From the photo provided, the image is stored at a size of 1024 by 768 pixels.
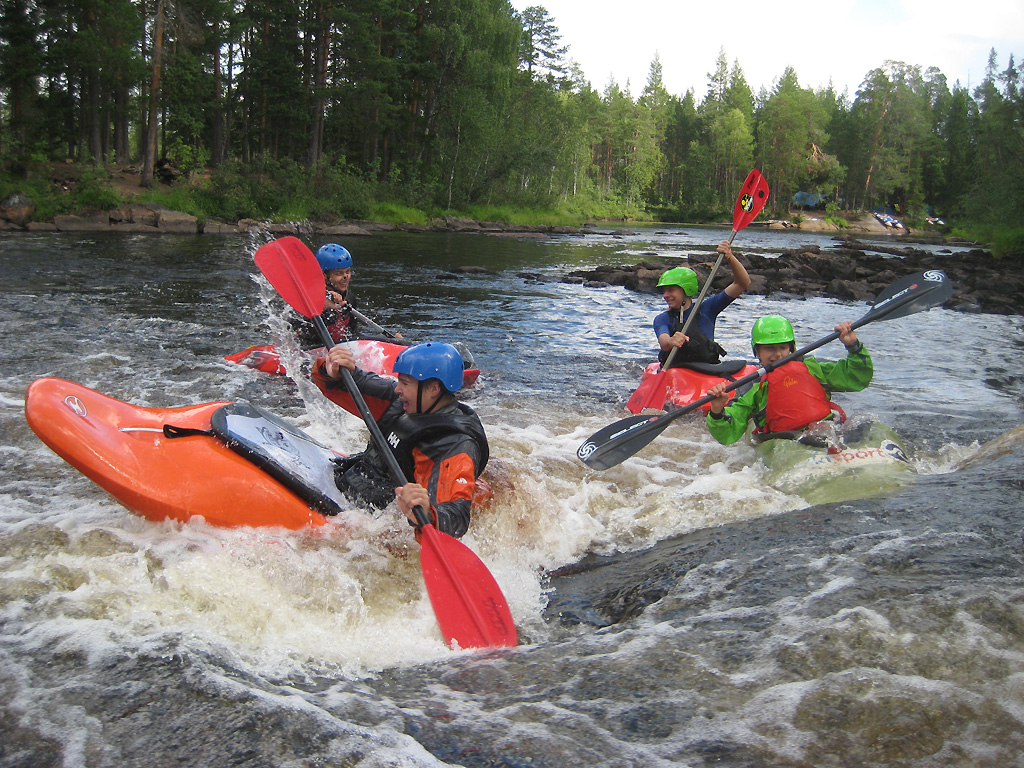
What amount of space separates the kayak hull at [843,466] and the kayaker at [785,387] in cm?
19

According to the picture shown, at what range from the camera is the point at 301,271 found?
4680 millimetres

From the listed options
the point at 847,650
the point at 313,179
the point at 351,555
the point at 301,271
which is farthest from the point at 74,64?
the point at 847,650

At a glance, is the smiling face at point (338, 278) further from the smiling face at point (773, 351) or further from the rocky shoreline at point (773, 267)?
the rocky shoreline at point (773, 267)

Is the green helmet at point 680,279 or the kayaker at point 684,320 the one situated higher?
the green helmet at point 680,279

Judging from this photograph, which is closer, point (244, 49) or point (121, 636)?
point (121, 636)

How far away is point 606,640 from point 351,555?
3.78 ft

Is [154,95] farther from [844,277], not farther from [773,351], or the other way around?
[773,351]

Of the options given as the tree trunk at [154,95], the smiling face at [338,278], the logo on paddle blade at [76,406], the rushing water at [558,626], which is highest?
the tree trunk at [154,95]

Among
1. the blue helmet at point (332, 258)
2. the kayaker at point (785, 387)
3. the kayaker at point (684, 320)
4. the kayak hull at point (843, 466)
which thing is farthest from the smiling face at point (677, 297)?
the blue helmet at point (332, 258)

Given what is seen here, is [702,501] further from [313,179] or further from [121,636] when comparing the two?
[313,179]

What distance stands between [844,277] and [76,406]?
54.7 feet

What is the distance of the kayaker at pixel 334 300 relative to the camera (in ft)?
20.0

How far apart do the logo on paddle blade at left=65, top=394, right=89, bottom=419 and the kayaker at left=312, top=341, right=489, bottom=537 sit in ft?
3.54

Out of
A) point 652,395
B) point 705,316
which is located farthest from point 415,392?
point 705,316
